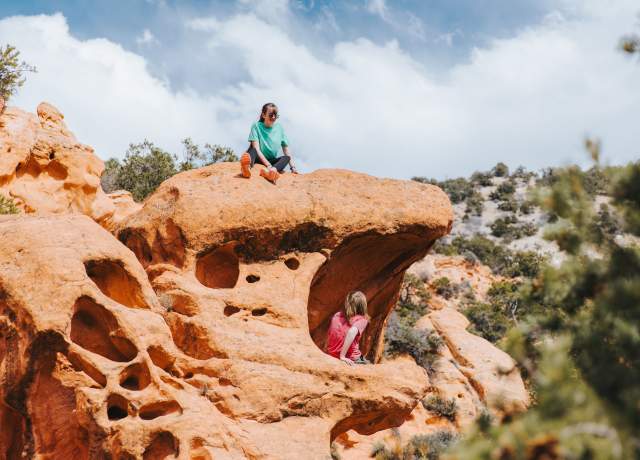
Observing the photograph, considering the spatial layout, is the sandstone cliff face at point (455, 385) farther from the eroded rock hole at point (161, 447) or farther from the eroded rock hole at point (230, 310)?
the eroded rock hole at point (161, 447)

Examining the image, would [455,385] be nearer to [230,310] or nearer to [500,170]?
[230,310]

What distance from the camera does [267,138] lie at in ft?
33.6

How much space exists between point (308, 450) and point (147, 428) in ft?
5.61

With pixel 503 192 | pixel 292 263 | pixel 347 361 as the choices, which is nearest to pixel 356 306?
Answer: pixel 347 361

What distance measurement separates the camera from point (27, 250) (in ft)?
23.5

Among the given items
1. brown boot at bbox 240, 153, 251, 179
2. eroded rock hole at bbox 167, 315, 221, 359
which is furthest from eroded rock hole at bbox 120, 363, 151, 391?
brown boot at bbox 240, 153, 251, 179

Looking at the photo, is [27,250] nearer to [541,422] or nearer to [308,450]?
[308,450]

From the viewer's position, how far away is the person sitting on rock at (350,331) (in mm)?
8539

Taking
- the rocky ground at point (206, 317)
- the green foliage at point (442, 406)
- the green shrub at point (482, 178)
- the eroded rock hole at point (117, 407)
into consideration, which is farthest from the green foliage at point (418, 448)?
the green shrub at point (482, 178)

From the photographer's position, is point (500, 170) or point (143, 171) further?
point (500, 170)

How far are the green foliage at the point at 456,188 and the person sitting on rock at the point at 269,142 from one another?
122ft

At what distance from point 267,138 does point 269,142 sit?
69 millimetres

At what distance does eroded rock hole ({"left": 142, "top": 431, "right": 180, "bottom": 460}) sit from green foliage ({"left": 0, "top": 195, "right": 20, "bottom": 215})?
5444 millimetres

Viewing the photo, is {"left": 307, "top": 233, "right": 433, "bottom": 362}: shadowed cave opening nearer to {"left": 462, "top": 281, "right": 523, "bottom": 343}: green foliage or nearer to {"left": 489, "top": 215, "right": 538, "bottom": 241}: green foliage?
{"left": 462, "top": 281, "right": 523, "bottom": 343}: green foliage
